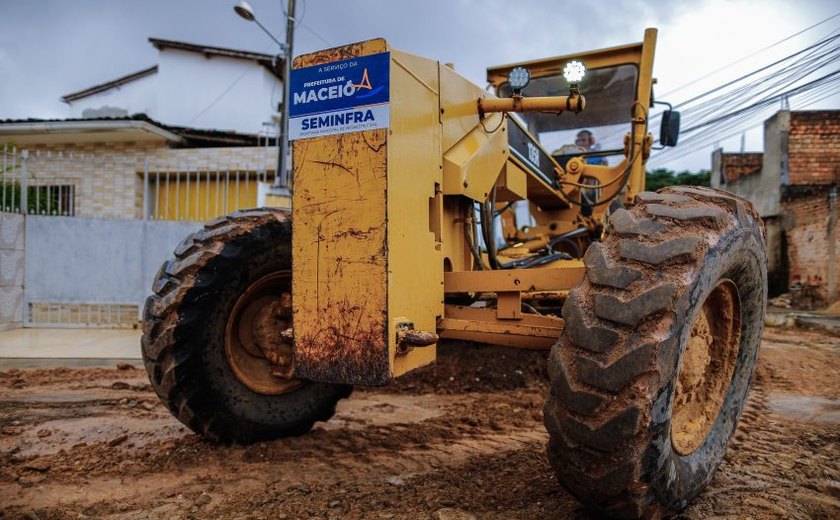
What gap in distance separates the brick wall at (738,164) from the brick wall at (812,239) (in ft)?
19.5

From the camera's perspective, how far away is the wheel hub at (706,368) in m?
2.63

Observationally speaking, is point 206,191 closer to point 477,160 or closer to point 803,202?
point 477,160

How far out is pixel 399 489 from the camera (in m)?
2.76

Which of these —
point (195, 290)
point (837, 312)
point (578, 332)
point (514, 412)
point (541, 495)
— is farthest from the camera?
point (837, 312)

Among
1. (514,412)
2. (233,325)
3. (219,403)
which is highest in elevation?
(233,325)

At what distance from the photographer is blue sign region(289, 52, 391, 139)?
2.55 metres

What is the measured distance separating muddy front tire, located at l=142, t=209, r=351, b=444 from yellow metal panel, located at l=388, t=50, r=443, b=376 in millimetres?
969

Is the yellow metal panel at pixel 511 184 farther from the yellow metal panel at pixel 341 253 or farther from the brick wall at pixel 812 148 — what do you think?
the brick wall at pixel 812 148

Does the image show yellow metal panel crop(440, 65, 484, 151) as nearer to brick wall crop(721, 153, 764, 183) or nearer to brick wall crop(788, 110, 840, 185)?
brick wall crop(788, 110, 840, 185)

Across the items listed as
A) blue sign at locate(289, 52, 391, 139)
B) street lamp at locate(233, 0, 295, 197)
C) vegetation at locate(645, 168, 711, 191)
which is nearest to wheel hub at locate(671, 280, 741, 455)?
blue sign at locate(289, 52, 391, 139)

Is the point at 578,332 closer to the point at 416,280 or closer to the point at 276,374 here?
the point at 416,280

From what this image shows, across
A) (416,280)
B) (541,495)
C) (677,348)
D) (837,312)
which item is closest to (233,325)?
(416,280)

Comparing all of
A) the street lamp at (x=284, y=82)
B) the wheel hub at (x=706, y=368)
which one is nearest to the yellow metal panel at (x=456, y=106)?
the wheel hub at (x=706, y=368)

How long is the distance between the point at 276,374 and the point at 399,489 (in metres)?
0.97
